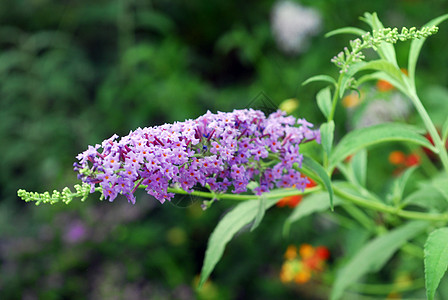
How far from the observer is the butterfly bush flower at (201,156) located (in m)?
0.98

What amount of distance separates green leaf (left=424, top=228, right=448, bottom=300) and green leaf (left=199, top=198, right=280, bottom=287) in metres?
0.35

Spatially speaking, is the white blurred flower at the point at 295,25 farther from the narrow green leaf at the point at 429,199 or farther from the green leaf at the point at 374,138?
the green leaf at the point at 374,138

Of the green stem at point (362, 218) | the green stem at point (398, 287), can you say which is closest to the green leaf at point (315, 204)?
the green stem at point (362, 218)

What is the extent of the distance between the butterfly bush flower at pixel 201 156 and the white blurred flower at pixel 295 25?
101 inches

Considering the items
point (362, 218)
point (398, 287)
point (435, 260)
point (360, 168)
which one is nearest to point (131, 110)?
point (362, 218)

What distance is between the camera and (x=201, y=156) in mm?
1049

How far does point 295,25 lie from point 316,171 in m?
2.64

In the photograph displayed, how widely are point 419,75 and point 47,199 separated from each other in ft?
8.87

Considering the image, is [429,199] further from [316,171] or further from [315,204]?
[316,171]

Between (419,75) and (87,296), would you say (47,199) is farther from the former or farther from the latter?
(419,75)

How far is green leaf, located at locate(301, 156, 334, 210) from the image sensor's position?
1075 millimetres

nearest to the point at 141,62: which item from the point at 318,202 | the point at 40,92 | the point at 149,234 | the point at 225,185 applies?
the point at 40,92

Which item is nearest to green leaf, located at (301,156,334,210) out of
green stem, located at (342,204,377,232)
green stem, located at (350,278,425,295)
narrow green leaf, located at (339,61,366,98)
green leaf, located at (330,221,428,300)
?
narrow green leaf, located at (339,61,366,98)

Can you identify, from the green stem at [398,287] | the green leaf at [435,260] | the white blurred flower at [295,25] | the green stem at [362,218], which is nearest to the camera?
the green leaf at [435,260]
